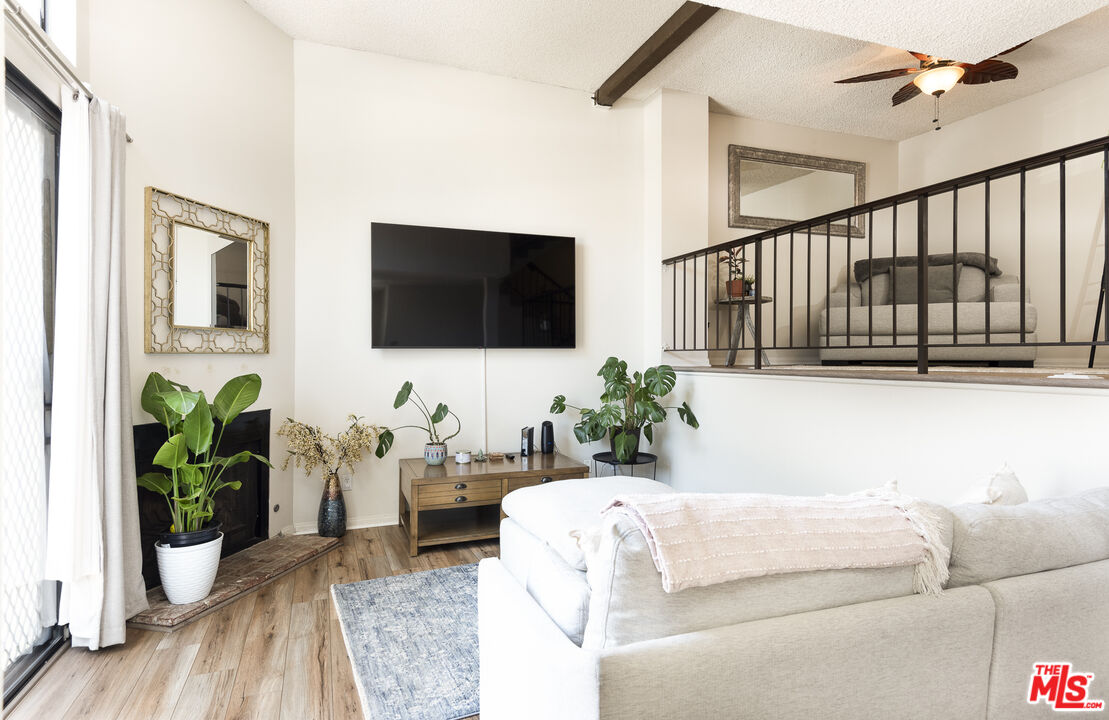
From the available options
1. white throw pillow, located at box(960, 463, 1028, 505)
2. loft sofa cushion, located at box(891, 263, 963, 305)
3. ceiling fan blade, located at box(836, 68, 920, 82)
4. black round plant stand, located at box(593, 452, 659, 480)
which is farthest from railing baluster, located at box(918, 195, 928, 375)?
loft sofa cushion, located at box(891, 263, 963, 305)

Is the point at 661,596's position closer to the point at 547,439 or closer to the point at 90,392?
the point at 90,392

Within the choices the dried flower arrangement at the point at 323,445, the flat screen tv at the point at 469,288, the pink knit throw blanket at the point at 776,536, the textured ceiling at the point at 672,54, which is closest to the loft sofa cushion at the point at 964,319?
the textured ceiling at the point at 672,54

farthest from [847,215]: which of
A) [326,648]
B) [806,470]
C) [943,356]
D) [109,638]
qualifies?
[109,638]

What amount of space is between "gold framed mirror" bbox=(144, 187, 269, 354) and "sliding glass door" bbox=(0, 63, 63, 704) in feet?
1.76

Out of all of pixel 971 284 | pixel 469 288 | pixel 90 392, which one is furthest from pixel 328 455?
pixel 971 284

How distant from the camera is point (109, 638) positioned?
89.4 inches

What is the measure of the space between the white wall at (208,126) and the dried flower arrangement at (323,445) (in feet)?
0.40

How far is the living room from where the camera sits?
6.96ft

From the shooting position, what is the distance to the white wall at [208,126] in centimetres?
271

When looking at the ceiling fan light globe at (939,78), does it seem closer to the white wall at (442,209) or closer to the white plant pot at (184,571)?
the white wall at (442,209)

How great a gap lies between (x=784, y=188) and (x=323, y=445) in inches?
168

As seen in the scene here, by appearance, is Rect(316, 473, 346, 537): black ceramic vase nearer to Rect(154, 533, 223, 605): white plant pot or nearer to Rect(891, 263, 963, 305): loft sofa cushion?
Rect(154, 533, 223, 605): white plant pot

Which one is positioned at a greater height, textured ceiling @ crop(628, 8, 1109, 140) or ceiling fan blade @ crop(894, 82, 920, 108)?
textured ceiling @ crop(628, 8, 1109, 140)

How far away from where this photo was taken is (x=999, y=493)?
5.01 feet
